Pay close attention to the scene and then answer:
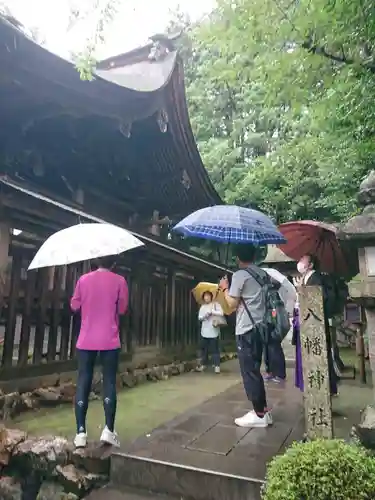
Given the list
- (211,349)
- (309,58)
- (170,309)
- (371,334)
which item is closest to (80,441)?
(371,334)

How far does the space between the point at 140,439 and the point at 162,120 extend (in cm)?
618

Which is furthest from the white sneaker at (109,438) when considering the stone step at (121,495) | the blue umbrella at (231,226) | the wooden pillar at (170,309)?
the wooden pillar at (170,309)

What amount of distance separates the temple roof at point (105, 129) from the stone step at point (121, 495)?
4.55m

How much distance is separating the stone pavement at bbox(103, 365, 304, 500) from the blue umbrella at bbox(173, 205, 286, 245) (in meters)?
2.09

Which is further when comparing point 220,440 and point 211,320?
point 211,320

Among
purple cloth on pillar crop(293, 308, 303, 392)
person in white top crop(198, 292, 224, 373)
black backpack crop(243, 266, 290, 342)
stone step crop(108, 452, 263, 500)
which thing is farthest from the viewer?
person in white top crop(198, 292, 224, 373)

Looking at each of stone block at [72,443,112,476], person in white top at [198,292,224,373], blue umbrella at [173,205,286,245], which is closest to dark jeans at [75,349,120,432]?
stone block at [72,443,112,476]

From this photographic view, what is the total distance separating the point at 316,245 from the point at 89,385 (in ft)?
11.9

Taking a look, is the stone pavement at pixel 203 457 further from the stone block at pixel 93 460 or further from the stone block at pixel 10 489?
the stone block at pixel 10 489

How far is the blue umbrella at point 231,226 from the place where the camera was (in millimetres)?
4555

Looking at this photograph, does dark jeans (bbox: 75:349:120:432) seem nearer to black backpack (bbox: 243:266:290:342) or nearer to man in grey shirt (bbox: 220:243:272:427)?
man in grey shirt (bbox: 220:243:272:427)

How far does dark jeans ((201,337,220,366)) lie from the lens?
32.3 feet

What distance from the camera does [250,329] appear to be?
4406 mm

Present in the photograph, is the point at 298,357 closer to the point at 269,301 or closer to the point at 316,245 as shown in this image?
the point at 269,301
